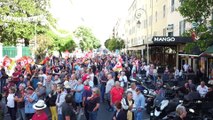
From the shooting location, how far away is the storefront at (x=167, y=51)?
26094mm

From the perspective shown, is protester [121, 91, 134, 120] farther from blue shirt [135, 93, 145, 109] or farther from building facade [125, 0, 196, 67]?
building facade [125, 0, 196, 67]

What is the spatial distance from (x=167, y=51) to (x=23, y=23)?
19028mm

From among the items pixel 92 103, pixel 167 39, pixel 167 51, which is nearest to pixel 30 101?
pixel 92 103

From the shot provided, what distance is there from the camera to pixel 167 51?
1586 inches

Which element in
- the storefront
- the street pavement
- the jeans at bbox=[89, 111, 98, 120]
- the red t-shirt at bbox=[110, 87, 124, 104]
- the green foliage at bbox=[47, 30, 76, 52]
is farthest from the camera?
the green foliage at bbox=[47, 30, 76, 52]

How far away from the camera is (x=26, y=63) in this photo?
26156 millimetres

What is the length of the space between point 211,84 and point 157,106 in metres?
6.21

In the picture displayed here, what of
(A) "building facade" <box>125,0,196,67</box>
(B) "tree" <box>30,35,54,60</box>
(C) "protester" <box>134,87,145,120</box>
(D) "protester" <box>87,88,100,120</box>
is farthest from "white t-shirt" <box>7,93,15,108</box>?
(B) "tree" <box>30,35,54,60</box>

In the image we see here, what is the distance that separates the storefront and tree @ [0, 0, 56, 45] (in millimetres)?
15292

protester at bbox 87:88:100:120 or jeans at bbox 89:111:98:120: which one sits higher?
protester at bbox 87:88:100:120

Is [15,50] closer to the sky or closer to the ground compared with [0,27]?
closer to the ground

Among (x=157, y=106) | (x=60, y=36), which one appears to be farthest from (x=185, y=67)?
(x=60, y=36)

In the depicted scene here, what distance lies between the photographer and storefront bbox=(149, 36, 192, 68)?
85.6ft

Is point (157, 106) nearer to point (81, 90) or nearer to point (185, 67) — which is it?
point (81, 90)
